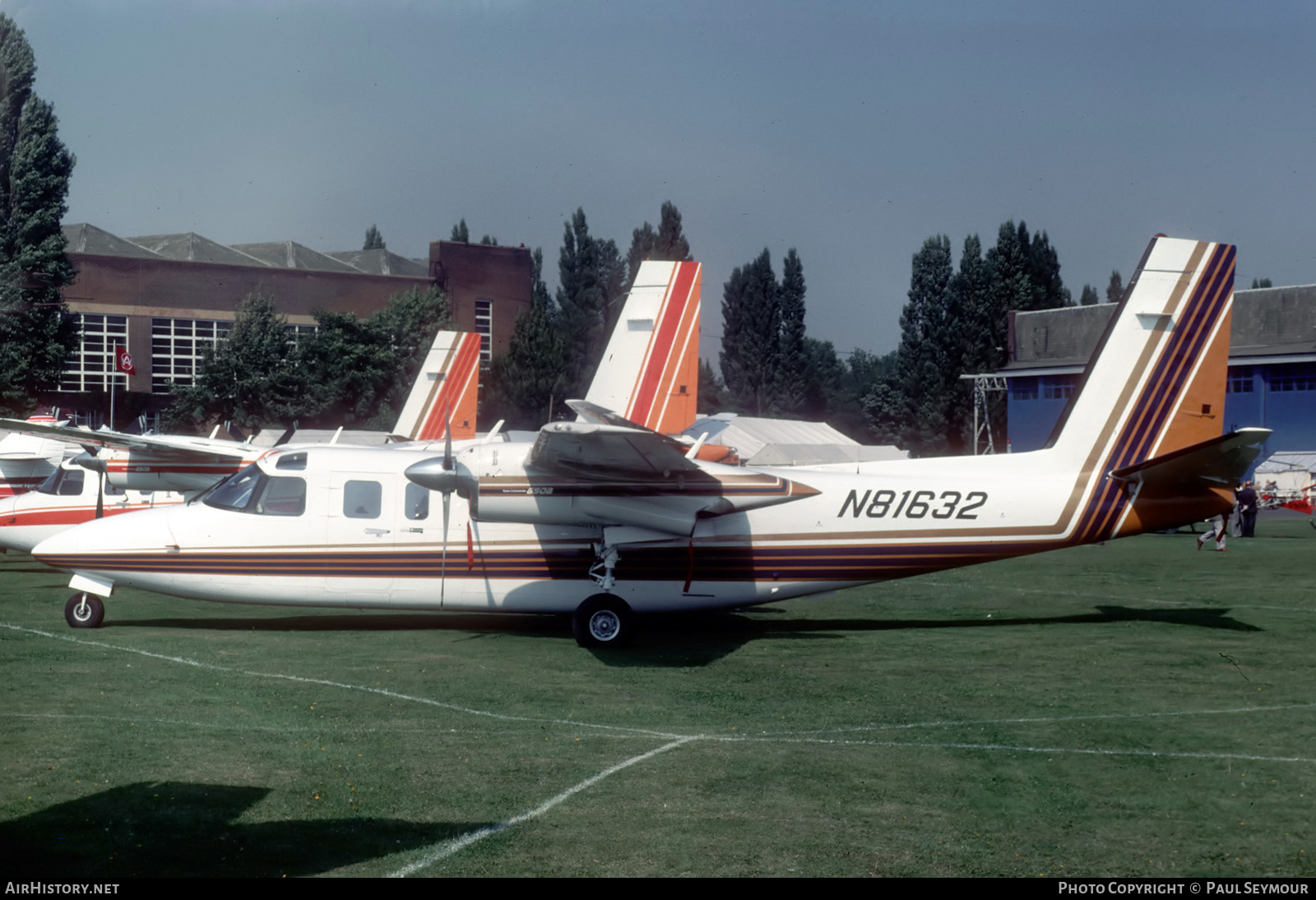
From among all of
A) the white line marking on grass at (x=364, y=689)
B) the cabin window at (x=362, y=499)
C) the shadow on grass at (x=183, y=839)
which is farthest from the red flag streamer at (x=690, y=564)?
the shadow on grass at (x=183, y=839)

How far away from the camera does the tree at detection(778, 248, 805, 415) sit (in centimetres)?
8550

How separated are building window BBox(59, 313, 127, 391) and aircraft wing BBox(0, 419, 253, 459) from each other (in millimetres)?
52480

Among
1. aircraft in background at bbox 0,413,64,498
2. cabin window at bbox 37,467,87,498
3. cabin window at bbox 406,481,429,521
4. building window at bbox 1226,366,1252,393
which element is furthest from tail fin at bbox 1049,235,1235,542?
building window at bbox 1226,366,1252,393

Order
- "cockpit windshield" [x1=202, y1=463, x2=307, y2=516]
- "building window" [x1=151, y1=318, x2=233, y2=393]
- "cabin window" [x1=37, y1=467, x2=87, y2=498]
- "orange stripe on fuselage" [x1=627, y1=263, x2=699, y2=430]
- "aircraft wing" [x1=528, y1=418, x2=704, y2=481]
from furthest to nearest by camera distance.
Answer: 1. "building window" [x1=151, y1=318, x2=233, y2=393]
2. "cabin window" [x1=37, y1=467, x2=87, y2=498]
3. "orange stripe on fuselage" [x1=627, y1=263, x2=699, y2=430]
4. "cockpit windshield" [x1=202, y1=463, x2=307, y2=516]
5. "aircraft wing" [x1=528, y1=418, x2=704, y2=481]

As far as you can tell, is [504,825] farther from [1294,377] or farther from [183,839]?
[1294,377]

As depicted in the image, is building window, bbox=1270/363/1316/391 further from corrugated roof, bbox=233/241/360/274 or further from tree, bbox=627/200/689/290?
corrugated roof, bbox=233/241/360/274

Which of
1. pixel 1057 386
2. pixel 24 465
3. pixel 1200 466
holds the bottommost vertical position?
pixel 24 465

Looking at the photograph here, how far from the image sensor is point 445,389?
33.2m

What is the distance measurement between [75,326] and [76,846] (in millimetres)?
53487

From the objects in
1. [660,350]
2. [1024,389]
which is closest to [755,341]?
[1024,389]

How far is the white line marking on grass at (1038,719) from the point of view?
1012 cm

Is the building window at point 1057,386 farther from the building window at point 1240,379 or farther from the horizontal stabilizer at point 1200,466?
the horizontal stabilizer at point 1200,466

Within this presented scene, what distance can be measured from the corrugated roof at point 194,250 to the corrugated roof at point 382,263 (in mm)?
7358

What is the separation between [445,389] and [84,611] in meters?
17.9
